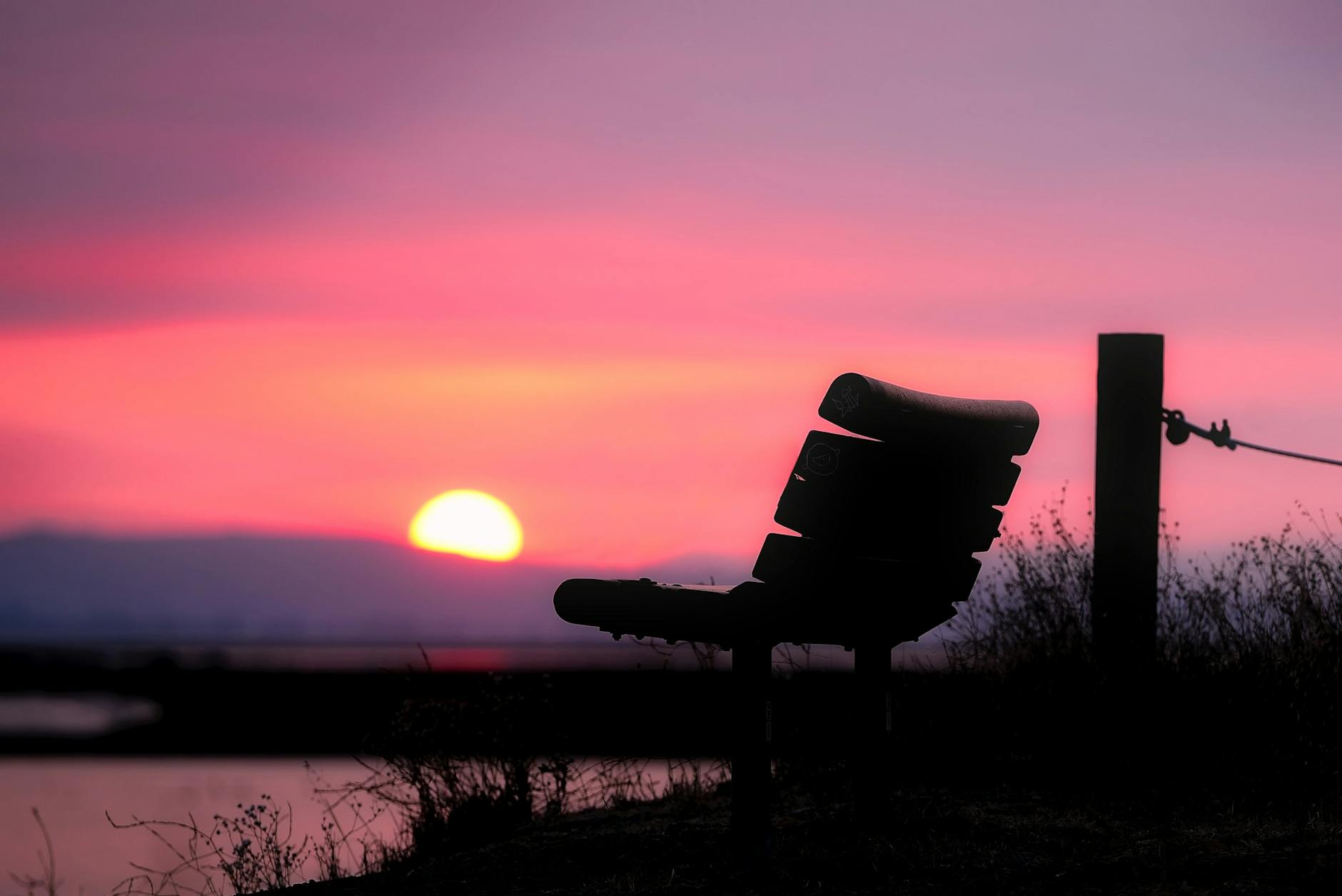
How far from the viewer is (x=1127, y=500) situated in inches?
339

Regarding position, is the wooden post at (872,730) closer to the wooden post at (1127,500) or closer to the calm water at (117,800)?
the wooden post at (1127,500)

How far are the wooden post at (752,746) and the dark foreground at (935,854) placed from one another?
0.43 feet

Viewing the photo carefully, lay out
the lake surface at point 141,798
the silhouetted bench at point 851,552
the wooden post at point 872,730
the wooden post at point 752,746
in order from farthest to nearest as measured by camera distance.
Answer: the lake surface at point 141,798 → the wooden post at point 872,730 → the wooden post at point 752,746 → the silhouetted bench at point 851,552

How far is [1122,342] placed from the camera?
28.8 ft

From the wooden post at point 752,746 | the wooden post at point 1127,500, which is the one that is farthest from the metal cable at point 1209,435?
the wooden post at point 752,746

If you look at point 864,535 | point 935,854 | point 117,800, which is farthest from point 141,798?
point 864,535

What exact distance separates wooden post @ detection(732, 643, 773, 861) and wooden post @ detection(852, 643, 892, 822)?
82cm

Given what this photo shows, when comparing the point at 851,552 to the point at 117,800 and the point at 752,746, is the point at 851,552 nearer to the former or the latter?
the point at 752,746

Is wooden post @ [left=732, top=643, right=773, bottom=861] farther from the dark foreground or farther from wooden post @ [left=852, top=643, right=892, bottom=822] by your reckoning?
wooden post @ [left=852, top=643, right=892, bottom=822]

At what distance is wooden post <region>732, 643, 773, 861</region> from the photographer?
5.52m

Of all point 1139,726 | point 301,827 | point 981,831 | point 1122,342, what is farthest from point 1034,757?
point 301,827

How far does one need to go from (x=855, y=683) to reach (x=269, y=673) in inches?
3609

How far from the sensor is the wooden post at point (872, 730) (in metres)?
6.28

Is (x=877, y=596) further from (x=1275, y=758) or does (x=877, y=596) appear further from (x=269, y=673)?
(x=269, y=673)
